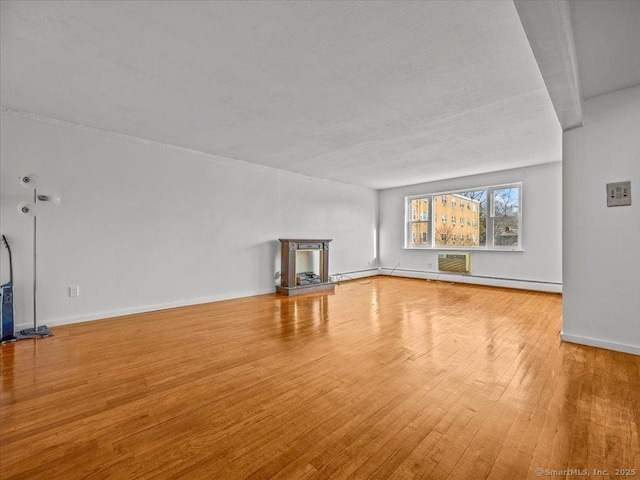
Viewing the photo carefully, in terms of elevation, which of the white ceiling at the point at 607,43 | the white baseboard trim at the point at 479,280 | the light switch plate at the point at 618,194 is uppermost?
the white ceiling at the point at 607,43

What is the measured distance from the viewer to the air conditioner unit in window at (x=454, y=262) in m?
6.64

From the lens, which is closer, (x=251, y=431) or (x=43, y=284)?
(x=251, y=431)

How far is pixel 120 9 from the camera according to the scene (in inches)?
71.2

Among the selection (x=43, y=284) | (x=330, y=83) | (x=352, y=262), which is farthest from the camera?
(x=352, y=262)

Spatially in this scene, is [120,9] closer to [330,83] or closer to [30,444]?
[330,83]

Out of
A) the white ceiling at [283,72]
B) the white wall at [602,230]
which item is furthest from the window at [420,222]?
the white wall at [602,230]

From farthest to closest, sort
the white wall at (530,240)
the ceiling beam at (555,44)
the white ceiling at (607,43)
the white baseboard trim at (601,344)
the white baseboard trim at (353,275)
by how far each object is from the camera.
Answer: the white baseboard trim at (353,275)
the white wall at (530,240)
the white baseboard trim at (601,344)
the white ceiling at (607,43)
the ceiling beam at (555,44)

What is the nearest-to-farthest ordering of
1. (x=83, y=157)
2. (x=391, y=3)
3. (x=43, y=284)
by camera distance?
(x=391, y=3) → (x=43, y=284) → (x=83, y=157)

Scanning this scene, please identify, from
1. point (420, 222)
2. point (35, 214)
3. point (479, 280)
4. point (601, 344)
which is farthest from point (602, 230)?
point (35, 214)

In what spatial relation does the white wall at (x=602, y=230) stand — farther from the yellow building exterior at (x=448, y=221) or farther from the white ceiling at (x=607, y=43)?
the yellow building exterior at (x=448, y=221)

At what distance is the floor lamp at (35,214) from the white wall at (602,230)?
553 cm

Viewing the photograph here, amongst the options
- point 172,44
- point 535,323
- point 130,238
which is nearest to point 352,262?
point 535,323

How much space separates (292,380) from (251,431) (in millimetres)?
591

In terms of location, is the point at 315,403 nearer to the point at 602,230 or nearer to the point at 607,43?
the point at 602,230
